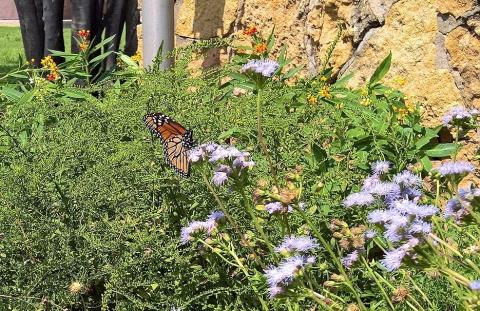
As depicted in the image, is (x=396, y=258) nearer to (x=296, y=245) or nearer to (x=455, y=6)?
(x=296, y=245)

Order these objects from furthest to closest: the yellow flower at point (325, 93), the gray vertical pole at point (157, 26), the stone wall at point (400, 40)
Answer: the gray vertical pole at point (157, 26), the yellow flower at point (325, 93), the stone wall at point (400, 40)

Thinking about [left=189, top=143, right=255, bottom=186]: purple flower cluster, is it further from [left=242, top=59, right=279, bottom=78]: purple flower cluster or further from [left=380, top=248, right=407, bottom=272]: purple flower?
[left=380, top=248, right=407, bottom=272]: purple flower

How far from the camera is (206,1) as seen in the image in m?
5.05

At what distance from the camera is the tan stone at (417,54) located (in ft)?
11.8

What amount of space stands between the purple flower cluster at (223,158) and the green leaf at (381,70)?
5.35ft

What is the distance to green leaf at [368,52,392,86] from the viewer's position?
3676mm

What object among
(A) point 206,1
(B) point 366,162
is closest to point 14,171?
(B) point 366,162

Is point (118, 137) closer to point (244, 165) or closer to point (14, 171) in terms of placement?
point (14, 171)

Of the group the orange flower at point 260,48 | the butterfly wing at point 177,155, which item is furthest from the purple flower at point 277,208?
the orange flower at point 260,48

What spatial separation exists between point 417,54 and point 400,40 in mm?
109

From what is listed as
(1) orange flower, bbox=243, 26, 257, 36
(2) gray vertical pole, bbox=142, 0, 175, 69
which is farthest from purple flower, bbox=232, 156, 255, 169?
(1) orange flower, bbox=243, 26, 257, 36

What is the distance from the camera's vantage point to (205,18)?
16.6 ft

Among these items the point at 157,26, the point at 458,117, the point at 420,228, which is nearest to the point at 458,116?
the point at 458,117

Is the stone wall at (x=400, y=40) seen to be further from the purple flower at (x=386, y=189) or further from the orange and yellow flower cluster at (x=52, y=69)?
the purple flower at (x=386, y=189)
